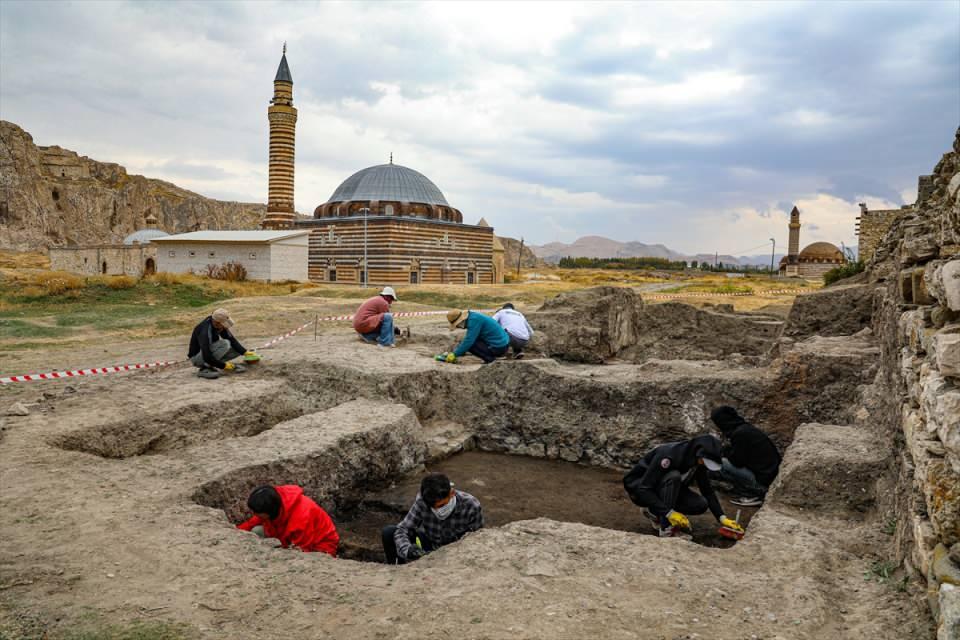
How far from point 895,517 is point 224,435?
6044mm

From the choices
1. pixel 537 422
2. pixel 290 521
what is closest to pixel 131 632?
pixel 290 521

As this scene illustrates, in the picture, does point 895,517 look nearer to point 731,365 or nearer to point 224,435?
point 731,365

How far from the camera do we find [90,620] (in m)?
2.91

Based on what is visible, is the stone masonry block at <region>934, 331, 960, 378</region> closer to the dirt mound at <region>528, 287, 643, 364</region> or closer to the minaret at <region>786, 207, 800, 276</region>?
the dirt mound at <region>528, 287, 643, 364</region>

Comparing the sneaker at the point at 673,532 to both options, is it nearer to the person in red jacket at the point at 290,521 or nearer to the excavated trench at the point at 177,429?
the person in red jacket at the point at 290,521

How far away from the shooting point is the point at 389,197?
3891 cm

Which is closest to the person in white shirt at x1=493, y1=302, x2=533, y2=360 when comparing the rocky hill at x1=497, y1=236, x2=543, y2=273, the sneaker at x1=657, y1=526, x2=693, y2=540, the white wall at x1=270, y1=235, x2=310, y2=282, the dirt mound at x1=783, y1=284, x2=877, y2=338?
the dirt mound at x1=783, y1=284, x2=877, y2=338

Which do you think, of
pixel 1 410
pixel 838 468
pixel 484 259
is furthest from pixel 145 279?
pixel 838 468

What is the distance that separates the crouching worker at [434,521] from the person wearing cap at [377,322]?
19.8 ft

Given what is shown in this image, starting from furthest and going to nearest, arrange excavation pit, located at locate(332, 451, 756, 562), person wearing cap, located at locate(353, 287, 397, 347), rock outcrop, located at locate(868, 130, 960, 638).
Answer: person wearing cap, located at locate(353, 287, 397, 347), excavation pit, located at locate(332, 451, 756, 562), rock outcrop, located at locate(868, 130, 960, 638)

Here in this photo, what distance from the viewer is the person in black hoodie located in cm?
613

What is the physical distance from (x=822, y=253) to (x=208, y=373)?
6495 cm

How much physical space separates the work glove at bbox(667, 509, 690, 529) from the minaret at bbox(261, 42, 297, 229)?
117ft

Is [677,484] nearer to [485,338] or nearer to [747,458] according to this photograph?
[747,458]
